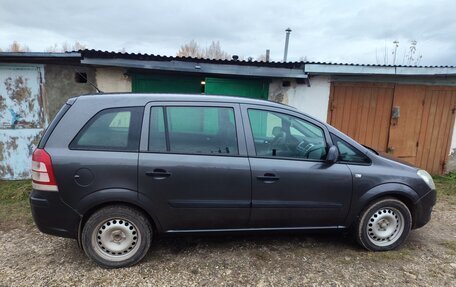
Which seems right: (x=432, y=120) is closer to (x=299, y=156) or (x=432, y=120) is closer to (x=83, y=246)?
(x=299, y=156)

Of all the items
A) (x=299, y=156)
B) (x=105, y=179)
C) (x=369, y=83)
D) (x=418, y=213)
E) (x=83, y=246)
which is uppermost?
(x=369, y=83)

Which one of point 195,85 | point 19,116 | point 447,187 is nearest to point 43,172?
point 19,116

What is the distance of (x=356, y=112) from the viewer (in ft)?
23.1

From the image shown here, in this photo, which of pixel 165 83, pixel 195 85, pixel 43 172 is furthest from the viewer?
pixel 195 85

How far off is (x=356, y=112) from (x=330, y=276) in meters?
4.69

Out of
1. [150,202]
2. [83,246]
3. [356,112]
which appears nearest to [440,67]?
[356,112]

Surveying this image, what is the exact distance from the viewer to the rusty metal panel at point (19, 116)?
596 cm

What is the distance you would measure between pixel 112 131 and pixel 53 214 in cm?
95

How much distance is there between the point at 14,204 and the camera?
5.05 m

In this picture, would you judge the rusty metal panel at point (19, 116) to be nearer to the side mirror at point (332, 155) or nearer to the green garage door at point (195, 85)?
the green garage door at point (195, 85)

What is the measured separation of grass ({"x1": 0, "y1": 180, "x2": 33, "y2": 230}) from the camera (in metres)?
4.39

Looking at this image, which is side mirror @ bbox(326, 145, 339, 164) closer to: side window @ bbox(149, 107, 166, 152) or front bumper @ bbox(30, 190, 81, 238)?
side window @ bbox(149, 107, 166, 152)

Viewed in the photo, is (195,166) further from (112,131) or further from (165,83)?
(165,83)

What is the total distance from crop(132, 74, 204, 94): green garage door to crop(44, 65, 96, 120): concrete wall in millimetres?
844
